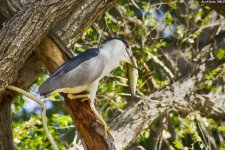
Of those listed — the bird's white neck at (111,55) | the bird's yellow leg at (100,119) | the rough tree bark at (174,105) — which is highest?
the bird's white neck at (111,55)

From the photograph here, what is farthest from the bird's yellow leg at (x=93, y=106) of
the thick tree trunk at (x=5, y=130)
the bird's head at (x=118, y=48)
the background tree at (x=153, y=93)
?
the background tree at (x=153, y=93)

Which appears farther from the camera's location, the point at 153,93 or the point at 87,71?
the point at 153,93

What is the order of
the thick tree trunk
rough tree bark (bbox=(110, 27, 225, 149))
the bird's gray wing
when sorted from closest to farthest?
the bird's gray wing, the thick tree trunk, rough tree bark (bbox=(110, 27, 225, 149))

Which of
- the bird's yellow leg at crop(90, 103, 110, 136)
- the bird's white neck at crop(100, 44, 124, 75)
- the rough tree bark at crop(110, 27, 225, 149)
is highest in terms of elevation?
the bird's white neck at crop(100, 44, 124, 75)

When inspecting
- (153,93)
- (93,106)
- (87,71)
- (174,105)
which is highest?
(87,71)

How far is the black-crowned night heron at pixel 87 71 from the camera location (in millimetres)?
2340

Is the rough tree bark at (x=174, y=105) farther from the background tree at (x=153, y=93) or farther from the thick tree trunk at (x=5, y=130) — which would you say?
the thick tree trunk at (x=5, y=130)

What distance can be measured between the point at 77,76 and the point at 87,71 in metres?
0.05

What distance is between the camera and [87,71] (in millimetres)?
2381

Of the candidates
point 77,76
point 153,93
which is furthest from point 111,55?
point 153,93

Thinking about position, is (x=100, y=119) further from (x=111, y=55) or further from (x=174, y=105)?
(x=174, y=105)

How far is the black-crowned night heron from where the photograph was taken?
2.34 m

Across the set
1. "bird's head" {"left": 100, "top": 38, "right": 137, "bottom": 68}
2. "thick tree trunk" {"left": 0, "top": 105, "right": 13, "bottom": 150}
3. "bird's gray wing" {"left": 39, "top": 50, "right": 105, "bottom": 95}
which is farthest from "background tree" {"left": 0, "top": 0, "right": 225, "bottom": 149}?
"bird's gray wing" {"left": 39, "top": 50, "right": 105, "bottom": 95}

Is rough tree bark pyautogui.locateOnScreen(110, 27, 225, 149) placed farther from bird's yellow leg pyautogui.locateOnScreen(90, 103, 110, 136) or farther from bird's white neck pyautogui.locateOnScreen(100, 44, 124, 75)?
bird's white neck pyautogui.locateOnScreen(100, 44, 124, 75)
